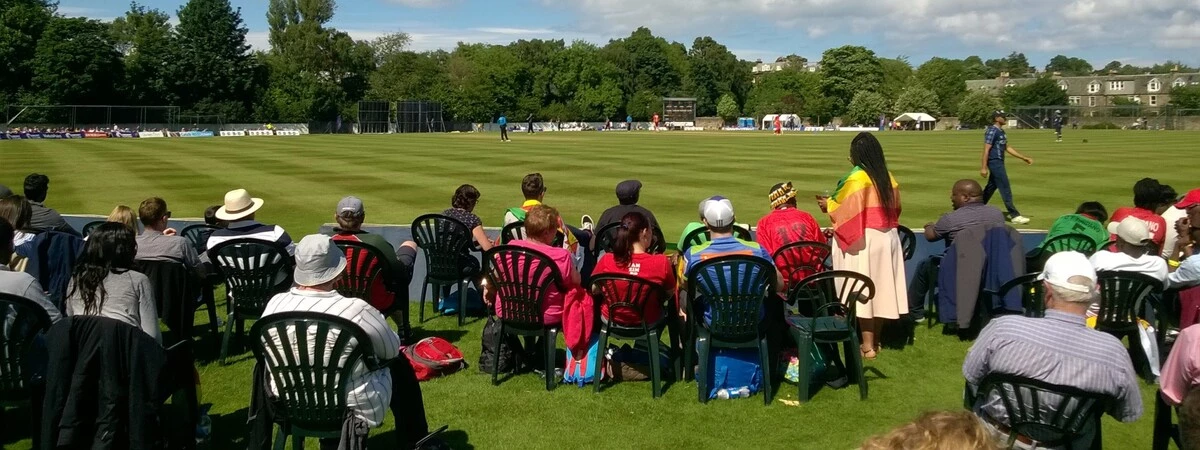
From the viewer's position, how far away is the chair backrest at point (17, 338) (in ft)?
14.6

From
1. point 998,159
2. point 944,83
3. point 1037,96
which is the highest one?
point 944,83

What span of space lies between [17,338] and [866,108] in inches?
3851

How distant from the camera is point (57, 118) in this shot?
63.2 m

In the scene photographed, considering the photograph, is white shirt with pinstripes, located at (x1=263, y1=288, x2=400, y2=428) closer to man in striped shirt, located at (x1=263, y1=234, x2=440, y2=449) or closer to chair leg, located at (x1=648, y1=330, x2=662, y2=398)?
Answer: man in striped shirt, located at (x1=263, y1=234, x2=440, y2=449)

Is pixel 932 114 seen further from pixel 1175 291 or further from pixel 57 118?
pixel 1175 291

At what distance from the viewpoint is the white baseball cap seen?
A: 3818 millimetres

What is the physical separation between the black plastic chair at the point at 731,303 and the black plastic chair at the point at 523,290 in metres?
0.95

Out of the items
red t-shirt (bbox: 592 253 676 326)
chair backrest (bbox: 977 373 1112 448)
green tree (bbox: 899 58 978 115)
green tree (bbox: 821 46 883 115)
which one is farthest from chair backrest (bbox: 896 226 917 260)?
green tree (bbox: 899 58 978 115)

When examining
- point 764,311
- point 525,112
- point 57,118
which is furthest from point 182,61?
point 764,311

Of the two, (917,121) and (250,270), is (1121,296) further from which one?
(917,121)

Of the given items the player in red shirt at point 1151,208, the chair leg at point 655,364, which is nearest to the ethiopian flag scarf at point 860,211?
the chair leg at point 655,364

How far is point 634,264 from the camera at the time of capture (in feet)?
18.9

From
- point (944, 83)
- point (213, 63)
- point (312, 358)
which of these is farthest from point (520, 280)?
point (944, 83)

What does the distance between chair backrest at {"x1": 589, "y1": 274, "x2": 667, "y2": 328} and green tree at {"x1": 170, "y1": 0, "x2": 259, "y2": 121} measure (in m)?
73.0
